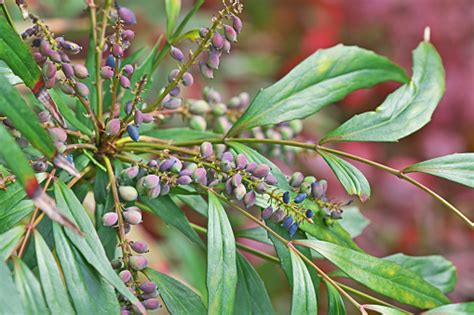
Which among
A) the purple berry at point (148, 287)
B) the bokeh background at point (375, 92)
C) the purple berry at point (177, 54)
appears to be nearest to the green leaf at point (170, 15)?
the purple berry at point (177, 54)

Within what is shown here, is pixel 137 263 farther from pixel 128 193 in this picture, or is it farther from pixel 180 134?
pixel 180 134

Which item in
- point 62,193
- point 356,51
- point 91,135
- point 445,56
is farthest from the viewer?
point 445,56

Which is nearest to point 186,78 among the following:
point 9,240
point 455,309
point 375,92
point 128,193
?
point 128,193

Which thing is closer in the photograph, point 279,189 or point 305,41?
point 279,189

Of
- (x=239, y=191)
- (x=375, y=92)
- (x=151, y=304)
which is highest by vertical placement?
(x=375, y=92)

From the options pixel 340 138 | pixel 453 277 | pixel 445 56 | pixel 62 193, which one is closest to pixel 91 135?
pixel 62 193

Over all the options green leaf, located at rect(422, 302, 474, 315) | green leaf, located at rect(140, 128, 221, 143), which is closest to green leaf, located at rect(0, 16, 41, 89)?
green leaf, located at rect(140, 128, 221, 143)

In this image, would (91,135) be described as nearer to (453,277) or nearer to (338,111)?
(453,277)
